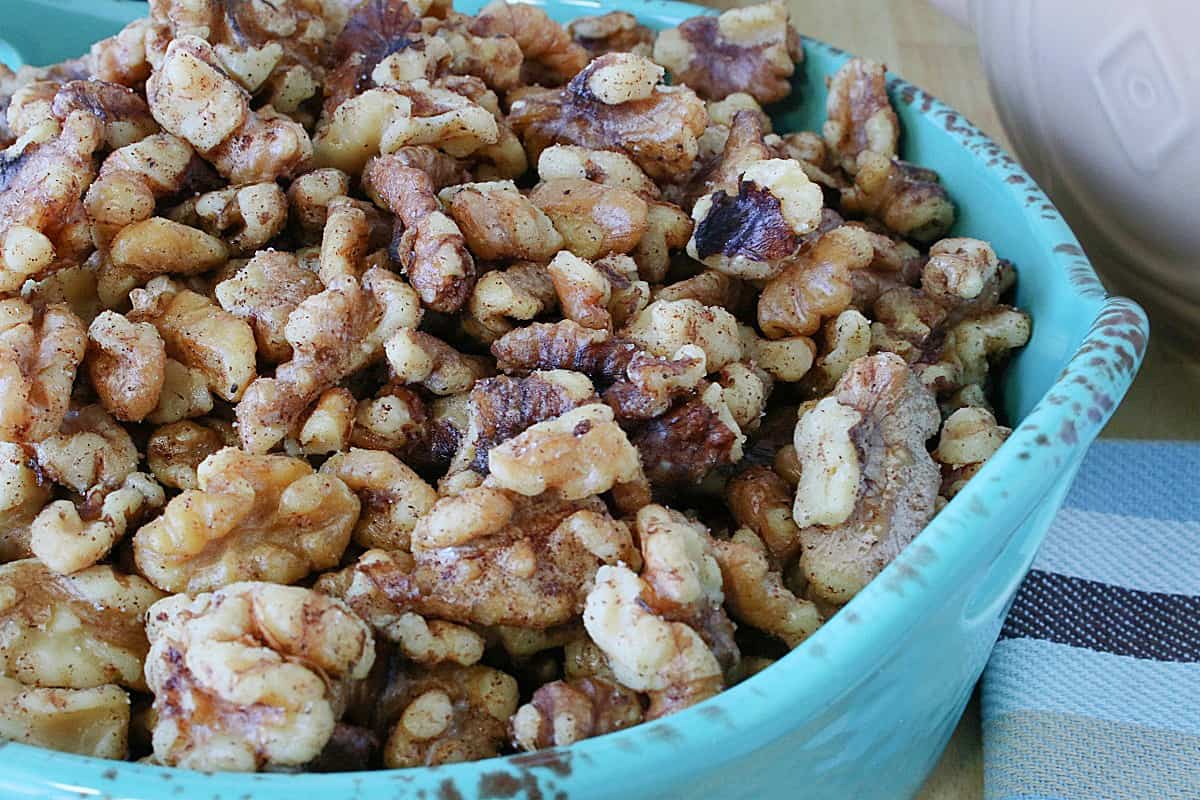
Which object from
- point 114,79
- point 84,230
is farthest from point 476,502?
point 114,79

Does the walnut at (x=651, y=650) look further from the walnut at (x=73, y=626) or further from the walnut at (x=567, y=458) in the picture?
the walnut at (x=73, y=626)

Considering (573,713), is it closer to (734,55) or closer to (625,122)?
(625,122)

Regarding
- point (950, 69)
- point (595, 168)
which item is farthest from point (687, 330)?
point (950, 69)

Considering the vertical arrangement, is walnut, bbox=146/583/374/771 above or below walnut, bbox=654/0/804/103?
below

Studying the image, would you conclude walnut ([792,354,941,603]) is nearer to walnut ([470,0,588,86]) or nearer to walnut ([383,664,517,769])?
walnut ([383,664,517,769])

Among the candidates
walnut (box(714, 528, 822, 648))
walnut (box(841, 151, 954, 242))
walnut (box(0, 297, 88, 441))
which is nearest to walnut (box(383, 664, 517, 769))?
walnut (box(714, 528, 822, 648))

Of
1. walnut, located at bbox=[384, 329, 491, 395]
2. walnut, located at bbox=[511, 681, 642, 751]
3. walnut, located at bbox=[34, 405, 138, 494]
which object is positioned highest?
walnut, located at bbox=[384, 329, 491, 395]

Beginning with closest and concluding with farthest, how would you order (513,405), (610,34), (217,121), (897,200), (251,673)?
(251,673) < (513,405) < (217,121) < (897,200) < (610,34)

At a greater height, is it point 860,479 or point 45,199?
point 45,199

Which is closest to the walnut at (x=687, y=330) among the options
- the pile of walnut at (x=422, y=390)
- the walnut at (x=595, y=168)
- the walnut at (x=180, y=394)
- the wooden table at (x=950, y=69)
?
the pile of walnut at (x=422, y=390)
